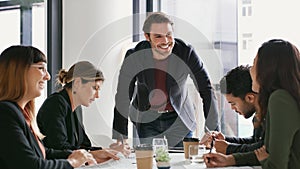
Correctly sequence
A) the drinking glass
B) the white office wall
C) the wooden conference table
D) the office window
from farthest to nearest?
the office window < the white office wall < the drinking glass < the wooden conference table

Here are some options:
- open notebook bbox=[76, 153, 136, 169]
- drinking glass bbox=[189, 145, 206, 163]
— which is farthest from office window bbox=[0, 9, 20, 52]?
drinking glass bbox=[189, 145, 206, 163]

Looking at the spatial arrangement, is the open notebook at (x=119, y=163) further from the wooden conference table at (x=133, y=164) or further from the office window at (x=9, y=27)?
the office window at (x=9, y=27)

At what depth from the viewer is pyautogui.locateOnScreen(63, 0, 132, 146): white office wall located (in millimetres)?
3471

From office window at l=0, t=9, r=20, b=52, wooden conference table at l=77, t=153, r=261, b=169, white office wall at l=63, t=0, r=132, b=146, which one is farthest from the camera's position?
office window at l=0, t=9, r=20, b=52

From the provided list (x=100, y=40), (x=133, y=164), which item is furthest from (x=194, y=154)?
(x=100, y=40)

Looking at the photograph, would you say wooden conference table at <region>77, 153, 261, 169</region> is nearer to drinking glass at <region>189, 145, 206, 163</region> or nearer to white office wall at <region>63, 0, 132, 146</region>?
drinking glass at <region>189, 145, 206, 163</region>

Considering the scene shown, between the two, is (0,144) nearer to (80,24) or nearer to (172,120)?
(172,120)

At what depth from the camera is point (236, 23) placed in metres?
3.11

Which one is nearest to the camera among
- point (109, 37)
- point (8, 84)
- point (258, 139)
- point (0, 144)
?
point (0, 144)

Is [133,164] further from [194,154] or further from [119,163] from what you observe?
[194,154]

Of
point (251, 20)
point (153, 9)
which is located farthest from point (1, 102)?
point (153, 9)

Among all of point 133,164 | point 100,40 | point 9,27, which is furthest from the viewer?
point 9,27

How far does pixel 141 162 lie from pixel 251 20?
5.63 ft

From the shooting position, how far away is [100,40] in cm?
348
